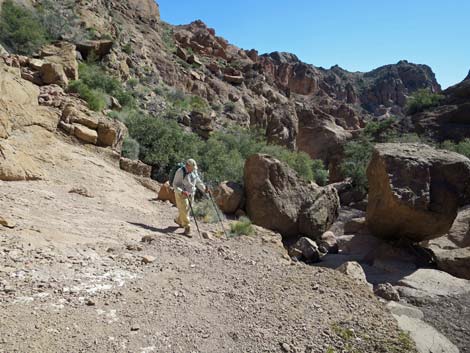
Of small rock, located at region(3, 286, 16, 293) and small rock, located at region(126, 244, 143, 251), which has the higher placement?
small rock, located at region(126, 244, 143, 251)

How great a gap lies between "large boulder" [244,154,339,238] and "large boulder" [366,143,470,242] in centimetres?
207

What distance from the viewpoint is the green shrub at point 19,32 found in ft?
49.6

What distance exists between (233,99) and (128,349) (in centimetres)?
3195

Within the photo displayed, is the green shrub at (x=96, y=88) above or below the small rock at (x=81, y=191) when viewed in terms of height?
above

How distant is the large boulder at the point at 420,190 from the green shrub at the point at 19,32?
14623 millimetres

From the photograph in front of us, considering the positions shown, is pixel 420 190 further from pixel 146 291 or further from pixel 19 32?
pixel 19 32

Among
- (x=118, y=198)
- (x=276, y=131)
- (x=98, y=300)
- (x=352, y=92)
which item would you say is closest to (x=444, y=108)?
(x=276, y=131)

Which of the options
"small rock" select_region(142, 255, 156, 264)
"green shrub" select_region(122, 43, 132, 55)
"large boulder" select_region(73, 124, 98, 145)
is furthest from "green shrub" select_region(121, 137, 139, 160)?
"green shrub" select_region(122, 43, 132, 55)

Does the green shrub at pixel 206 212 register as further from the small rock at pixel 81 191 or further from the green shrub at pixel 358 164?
the green shrub at pixel 358 164

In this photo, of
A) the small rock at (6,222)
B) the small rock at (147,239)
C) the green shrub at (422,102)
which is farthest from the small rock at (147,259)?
the green shrub at (422,102)

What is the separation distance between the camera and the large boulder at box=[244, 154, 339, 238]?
11273 mm

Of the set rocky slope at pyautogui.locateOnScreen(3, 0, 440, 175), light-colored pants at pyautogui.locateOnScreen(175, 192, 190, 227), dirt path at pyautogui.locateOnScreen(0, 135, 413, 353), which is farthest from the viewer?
rocky slope at pyautogui.locateOnScreen(3, 0, 440, 175)

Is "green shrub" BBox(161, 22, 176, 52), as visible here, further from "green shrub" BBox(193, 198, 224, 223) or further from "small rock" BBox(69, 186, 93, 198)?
"small rock" BBox(69, 186, 93, 198)

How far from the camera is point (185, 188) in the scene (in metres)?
7.80
